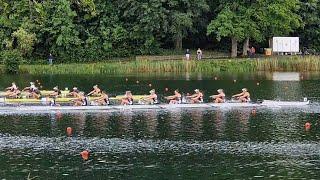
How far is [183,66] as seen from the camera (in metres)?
68.8

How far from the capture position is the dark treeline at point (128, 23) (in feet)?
245

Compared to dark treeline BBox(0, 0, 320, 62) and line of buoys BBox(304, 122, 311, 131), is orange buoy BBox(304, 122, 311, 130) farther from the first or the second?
dark treeline BBox(0, 0, 320, 62)

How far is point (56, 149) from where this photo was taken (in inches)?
1248

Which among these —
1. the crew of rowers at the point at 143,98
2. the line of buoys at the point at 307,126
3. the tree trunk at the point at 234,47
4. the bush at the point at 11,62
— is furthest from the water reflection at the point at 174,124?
the tree trunk at the point at 234,47

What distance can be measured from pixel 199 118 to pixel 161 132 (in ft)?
17.4

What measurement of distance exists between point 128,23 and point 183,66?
12302 mm

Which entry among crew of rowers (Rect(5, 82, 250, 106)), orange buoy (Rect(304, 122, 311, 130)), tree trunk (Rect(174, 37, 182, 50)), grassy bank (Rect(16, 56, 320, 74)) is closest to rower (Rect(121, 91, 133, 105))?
crew of rowers (Rect(5, 82, 250, 106))

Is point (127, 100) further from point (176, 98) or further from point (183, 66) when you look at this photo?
point (183, 66)

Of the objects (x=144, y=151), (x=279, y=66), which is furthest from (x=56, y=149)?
(x=279, y=66)

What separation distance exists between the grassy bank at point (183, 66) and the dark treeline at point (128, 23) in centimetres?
544

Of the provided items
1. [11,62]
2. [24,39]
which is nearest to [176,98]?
[11,62]

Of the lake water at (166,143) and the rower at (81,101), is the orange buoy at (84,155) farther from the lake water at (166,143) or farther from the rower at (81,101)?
the rower at (81,101)

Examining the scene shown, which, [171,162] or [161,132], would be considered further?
[161,132]

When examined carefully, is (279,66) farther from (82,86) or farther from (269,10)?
(82,86)
